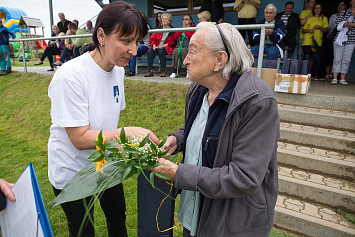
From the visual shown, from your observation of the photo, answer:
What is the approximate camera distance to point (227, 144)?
1.33 m

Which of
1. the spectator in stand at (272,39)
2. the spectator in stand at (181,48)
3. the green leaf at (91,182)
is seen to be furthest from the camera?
the spectator in stand at (181,48)

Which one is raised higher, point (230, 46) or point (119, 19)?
point (119, 19)

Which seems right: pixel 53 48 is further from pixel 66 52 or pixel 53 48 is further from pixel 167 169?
pixel 167 169

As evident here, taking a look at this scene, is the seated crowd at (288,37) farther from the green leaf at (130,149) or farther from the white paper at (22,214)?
the white paper at (22,214)

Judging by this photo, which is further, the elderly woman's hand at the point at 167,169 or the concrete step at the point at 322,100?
the concrete step at the point at 322,100

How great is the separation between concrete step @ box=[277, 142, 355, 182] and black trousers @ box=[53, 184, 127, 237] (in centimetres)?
255

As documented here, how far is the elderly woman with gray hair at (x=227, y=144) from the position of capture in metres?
1.23

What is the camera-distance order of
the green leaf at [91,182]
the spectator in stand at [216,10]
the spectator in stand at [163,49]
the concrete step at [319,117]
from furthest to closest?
the spectator in stand at [216,10], the spectator in stand at [163,49], the concrete step at [319,117], the green leaf at [91,182]

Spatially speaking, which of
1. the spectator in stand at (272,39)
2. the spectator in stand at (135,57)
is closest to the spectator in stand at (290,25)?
the spectator in stand at (272,39)

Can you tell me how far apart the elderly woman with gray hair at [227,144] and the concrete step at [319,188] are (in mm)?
2050

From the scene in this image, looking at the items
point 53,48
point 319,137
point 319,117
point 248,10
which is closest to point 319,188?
point 319,137

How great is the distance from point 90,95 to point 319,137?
139 inches

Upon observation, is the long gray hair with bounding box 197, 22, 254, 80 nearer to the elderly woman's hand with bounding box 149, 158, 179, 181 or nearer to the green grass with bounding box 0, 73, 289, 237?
the elderly woman's hand with bounding box 149, 158, 179, 181

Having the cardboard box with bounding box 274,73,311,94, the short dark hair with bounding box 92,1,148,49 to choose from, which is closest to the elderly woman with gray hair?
the short dark hair with bounding box 92,1,148,49
